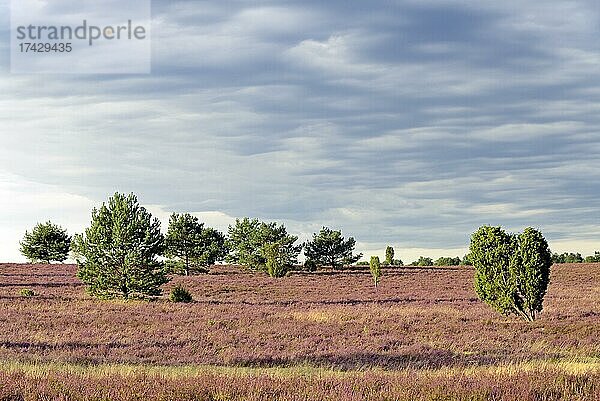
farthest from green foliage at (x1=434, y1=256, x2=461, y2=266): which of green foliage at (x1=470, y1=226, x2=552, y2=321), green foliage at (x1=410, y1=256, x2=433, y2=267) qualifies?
green foliage at (x1=470, y1=226, x2=552, y2=321)

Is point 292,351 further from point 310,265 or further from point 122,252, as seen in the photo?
point 310,265

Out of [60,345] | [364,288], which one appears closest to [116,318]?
[60,345]

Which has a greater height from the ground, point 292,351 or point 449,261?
point 449,261

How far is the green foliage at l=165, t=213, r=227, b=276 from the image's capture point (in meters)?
92.0

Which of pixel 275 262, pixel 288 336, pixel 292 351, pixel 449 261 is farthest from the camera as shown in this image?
pixel 449 261

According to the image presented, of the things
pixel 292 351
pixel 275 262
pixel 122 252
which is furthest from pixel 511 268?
pixel 275 262

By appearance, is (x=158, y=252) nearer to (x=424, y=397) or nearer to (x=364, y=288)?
(x=364, y=288)

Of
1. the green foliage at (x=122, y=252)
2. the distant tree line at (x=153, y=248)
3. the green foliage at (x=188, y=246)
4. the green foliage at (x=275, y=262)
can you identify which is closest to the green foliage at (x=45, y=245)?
the distant tree line at (x=153, y=248)

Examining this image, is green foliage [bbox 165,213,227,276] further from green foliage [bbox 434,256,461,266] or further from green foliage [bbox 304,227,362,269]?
green foliage [bbox 434,256,461,266]

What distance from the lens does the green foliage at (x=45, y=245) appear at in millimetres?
101438

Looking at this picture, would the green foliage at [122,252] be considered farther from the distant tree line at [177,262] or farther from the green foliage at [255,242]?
the green foliage at [255,242]

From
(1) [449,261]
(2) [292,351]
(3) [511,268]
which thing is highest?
(1) [449,261]

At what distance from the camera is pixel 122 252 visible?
1852 inches

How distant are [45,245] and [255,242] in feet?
101
